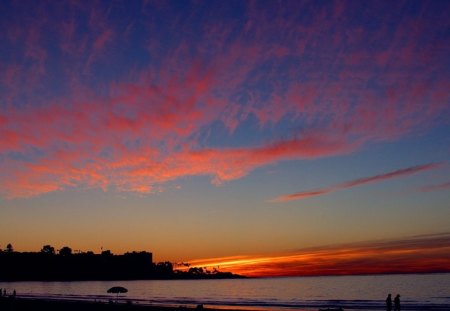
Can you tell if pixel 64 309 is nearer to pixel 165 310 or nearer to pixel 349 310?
pixel 165 310

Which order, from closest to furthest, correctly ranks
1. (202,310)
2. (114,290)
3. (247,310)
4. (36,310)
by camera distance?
(36,310) → (202,310) → (247,310) → (114,290)

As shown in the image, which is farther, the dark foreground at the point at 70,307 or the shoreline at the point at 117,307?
the shoreline at the point at 117,307

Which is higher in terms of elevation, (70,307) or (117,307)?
(70,307)

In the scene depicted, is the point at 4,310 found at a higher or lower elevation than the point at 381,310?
higher

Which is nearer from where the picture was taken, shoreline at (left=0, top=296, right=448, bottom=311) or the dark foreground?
the dark foreground

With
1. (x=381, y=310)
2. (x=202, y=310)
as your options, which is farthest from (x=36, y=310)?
(x=381, y=310)

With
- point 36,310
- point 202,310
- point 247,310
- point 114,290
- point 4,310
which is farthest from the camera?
point 114,290

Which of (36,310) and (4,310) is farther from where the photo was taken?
(36,310)

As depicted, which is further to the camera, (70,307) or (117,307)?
(117,307)

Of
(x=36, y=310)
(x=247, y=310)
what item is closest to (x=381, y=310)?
(x=247, y=310)

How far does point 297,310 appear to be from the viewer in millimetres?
66250

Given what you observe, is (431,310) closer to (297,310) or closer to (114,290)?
(297,310)

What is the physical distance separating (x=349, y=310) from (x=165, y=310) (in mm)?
27879

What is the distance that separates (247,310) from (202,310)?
10.8 metres
